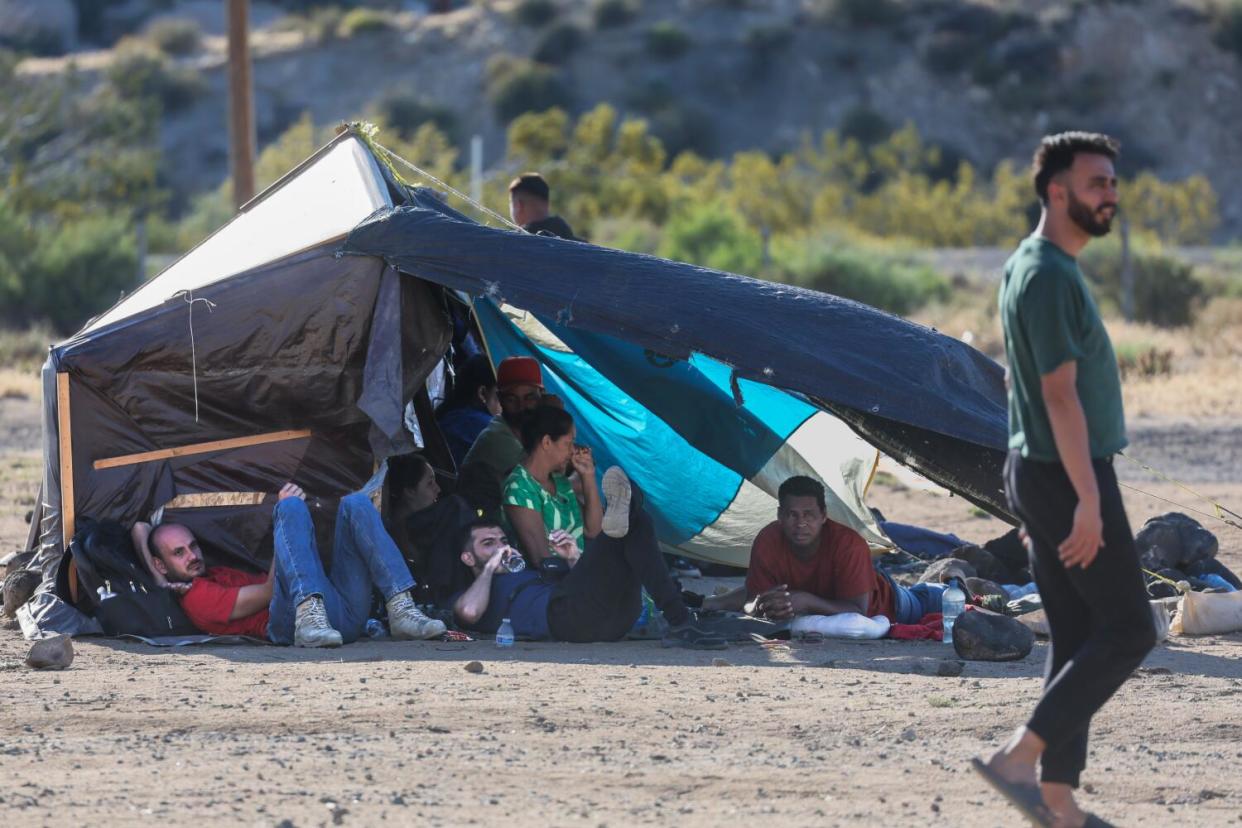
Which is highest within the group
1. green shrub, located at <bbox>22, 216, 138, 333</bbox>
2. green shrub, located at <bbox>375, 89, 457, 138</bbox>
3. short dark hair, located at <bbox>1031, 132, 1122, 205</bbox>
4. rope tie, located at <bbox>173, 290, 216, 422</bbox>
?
green shrub, located at <bbox>375, 89, 457, 138</bbox>

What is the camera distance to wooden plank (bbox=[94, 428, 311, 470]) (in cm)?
780

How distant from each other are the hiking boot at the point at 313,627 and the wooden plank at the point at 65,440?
46.8 inches

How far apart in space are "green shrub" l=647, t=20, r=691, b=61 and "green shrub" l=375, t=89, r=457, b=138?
23.4 feet

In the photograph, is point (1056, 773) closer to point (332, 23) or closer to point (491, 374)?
point (491, 374)

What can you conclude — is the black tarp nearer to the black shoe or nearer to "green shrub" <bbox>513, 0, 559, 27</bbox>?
the black shoe

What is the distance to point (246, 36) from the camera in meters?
17.5

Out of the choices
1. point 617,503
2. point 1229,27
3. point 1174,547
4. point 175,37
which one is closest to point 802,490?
point 617,503

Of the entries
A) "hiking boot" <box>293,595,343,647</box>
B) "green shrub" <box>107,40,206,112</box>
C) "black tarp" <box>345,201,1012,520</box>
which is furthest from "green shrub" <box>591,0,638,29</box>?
"hiking boot" <box>293,595,343,647</box>

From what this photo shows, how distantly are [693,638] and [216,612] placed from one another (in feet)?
6.35

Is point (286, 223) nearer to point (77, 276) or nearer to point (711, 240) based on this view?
point (77, 276)

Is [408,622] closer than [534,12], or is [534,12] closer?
[408,622]

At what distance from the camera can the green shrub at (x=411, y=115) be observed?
178 ft

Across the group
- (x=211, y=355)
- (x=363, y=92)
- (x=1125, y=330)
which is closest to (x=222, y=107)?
(x=363, y=92)

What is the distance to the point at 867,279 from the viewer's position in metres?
28.9
